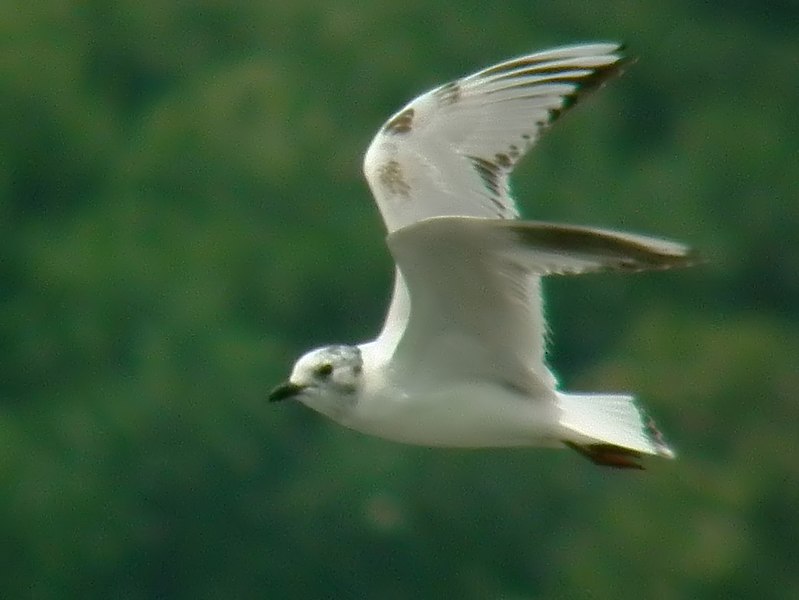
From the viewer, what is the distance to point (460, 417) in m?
4.75

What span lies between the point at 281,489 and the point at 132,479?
976 mm

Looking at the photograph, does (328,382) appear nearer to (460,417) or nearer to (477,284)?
(460,417)

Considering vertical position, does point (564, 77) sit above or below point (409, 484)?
above

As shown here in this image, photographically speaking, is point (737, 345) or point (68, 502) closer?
point (68, 502)

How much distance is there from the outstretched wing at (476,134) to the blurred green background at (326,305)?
26.8ft

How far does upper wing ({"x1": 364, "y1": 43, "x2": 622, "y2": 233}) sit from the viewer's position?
527cm

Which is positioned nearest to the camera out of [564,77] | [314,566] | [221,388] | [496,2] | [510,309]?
[510,309]

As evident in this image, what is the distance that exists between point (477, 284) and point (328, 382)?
416 mm

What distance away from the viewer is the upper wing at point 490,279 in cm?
414

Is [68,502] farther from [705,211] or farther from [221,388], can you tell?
[705,211]

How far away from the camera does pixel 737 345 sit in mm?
15750


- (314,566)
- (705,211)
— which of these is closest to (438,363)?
(314,566)

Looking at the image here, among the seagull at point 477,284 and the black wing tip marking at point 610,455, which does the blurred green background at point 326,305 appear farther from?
the black wing tip marking at point 610,455

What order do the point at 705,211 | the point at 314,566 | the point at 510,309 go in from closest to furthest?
the point at 510,309, the point at 314,566, the point at 705,211
